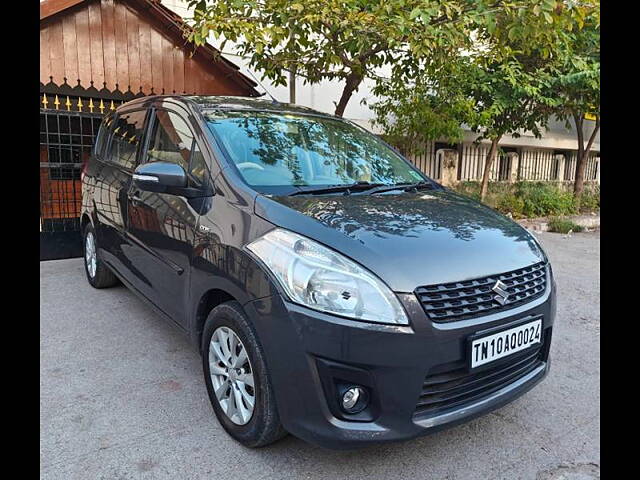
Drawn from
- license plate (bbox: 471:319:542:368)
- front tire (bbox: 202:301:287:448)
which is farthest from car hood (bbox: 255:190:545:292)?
front tire (bbox: 202:301:287:448)

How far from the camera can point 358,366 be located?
1794mm

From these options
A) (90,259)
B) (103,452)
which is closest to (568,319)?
(103,452)

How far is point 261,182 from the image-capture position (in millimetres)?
2484

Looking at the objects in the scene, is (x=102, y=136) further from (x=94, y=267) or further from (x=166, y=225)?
(x=166, y=225)

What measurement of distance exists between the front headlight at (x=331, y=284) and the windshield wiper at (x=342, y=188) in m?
0.55

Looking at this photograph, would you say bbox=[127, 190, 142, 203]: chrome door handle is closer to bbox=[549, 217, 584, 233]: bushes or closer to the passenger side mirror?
the passenger side mirror

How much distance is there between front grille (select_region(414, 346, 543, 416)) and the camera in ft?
6.22

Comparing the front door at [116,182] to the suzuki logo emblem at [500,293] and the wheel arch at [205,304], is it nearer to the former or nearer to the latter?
the wheel arch at [205,304]

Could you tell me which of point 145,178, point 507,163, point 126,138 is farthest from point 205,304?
point 507,163

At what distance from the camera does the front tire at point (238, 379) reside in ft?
6.67

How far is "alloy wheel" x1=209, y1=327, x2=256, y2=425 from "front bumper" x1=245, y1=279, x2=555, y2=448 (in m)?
0.27

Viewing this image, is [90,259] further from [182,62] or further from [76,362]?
[182,62]

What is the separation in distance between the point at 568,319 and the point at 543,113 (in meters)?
6.12

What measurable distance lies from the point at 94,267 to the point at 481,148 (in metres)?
9.40
